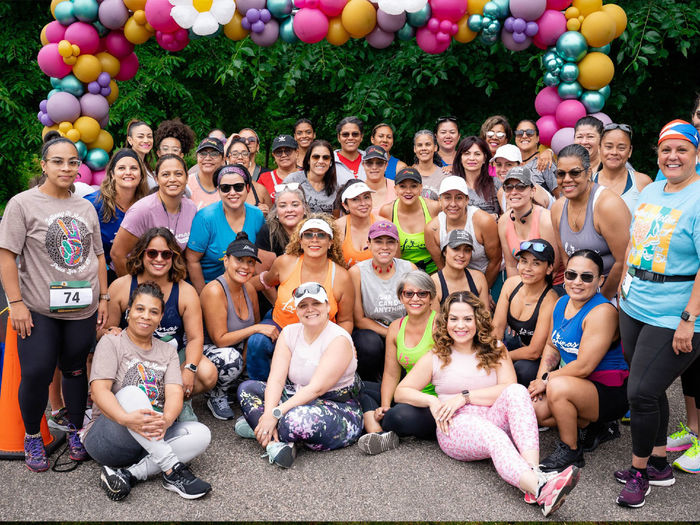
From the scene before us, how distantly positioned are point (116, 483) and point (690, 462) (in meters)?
3.36

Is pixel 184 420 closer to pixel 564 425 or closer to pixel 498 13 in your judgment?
pixel 564 425

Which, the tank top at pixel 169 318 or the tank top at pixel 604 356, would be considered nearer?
the tank top at pixel 604 356

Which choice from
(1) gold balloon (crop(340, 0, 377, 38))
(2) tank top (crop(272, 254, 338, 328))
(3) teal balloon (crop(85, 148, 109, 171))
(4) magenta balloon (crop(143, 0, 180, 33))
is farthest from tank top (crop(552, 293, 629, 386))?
(3) teal balloon (crop(85, 148, 109, 171))

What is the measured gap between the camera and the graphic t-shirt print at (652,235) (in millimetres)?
3312

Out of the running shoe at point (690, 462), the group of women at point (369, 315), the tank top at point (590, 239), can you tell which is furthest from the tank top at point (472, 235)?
the running shoe at point (690, 462)

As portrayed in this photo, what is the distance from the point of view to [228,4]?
6391 millimetres

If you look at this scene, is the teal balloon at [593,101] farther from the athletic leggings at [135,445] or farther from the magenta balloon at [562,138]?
the athletic leggings at [135,445]

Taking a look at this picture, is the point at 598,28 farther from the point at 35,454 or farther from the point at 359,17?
the point at 35,454

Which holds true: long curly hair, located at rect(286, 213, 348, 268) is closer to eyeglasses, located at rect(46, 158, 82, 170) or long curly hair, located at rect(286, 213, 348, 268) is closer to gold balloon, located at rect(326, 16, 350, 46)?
eyeglasses, located at rect(46, 158, 82, 170)

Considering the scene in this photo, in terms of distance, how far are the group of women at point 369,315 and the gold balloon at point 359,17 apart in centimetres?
184

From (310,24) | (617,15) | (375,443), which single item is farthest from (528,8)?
(375,443)

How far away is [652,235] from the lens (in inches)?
133

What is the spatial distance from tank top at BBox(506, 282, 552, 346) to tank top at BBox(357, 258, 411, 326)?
0.79 m

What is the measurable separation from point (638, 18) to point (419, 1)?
111 inches
